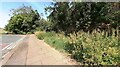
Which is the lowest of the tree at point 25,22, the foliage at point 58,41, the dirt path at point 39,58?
the tree at point 25,22

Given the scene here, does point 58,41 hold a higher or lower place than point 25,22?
higher

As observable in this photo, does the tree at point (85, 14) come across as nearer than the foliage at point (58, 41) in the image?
Yes

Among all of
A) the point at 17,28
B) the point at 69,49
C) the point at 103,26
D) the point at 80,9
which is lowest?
the point at 17,28

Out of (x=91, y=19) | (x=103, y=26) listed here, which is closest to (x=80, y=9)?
(x=91, y=19)

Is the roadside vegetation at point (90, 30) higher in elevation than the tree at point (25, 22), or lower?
higher

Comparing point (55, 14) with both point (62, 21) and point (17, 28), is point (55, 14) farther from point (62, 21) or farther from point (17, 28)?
point (17, 28)

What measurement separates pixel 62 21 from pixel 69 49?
5.44 m

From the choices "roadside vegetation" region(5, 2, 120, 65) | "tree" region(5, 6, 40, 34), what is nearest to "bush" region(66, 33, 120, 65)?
"roadside vegetation" region(5, 2, 120, 65)

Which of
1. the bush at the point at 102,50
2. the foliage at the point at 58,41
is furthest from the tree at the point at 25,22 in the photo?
the bush at the point at 102,50

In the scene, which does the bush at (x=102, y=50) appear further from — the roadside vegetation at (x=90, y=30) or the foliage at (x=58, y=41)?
the foliage at (x=58, y=41)

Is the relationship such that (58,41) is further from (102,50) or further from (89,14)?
(102,50)

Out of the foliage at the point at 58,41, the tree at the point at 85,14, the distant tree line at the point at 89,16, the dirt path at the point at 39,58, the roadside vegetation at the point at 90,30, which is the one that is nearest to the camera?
the roadside vegetation at the point at 90,30

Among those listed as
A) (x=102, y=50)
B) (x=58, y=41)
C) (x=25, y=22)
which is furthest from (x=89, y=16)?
(x=25, y=22)

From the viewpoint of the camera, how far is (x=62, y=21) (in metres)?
17.5
